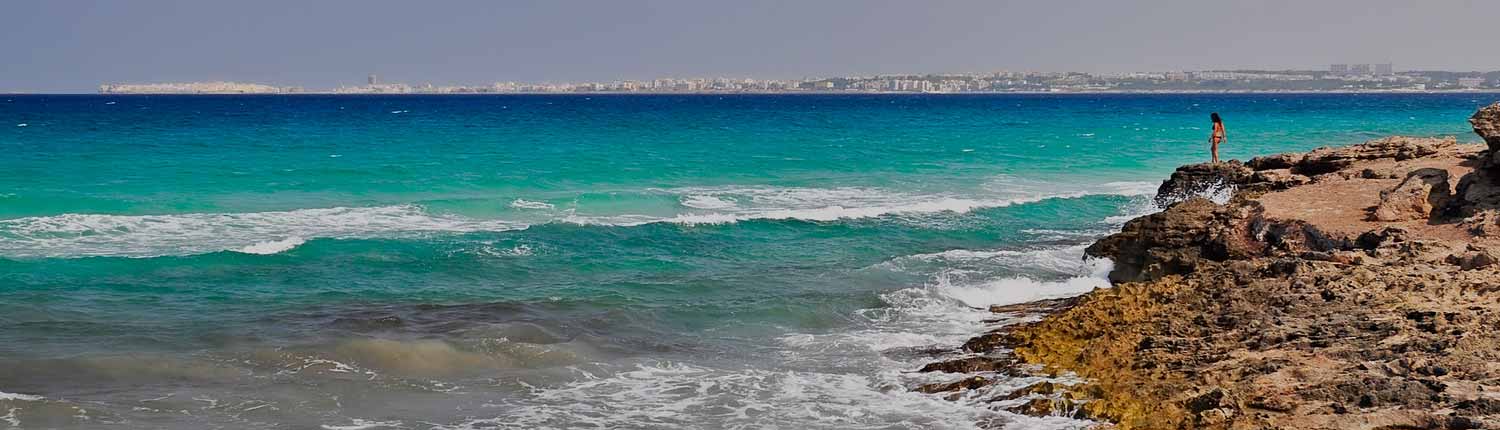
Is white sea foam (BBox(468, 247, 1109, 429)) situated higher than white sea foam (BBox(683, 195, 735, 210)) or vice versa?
white sea foam (BBox(468, 247, 1109, 429))

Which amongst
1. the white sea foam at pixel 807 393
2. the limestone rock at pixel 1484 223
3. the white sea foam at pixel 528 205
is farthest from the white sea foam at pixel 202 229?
the limestone rock at pixel 1484 223

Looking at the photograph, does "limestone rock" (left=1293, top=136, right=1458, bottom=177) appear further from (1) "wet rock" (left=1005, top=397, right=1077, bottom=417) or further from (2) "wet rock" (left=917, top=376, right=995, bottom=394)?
(1) "wet rock" (left=1005, top=397, right=1077, bottom=417)

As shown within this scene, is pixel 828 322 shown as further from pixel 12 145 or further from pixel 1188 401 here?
pixel 12 145

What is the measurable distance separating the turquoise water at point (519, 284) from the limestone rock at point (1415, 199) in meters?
3.71

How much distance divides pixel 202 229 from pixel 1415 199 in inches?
771

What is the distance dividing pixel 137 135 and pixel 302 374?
166 ft

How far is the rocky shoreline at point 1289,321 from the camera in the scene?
9367 millimetres

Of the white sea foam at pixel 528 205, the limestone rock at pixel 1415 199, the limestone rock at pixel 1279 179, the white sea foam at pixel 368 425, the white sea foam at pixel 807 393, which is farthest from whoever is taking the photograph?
the white sea foam at pixel 528 205

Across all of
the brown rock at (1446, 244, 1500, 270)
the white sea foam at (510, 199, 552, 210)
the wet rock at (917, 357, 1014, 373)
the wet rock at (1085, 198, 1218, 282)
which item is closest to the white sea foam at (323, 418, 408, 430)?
the wet rock at (917, 357, 1014, 373)

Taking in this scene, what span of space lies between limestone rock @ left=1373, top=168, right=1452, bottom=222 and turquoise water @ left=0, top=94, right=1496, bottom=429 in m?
3.71

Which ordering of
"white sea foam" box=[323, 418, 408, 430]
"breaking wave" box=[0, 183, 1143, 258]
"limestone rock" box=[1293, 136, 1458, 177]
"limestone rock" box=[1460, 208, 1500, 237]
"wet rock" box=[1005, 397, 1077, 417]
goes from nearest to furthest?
"wet rock" box=[1005, 397, 1077, 417]
"white sea foam" box=[323, 418, 408, 430]
"limestone rock" box=[1460, 208, 1500, 237]
"limestone rock" box=[1293, 136, 1458, 177]
"breaking wave" box=[0, 183, 1143, 258]

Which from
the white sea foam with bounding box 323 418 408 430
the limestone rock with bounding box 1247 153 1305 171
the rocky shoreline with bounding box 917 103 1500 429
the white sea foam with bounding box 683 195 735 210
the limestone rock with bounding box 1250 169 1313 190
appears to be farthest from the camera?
the white sea foam with bounding box 683 195 735 210

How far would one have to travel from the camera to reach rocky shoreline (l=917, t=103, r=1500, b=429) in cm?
937

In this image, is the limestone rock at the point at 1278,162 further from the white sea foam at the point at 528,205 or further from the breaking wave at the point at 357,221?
the white sea foam at the point at 528,205
